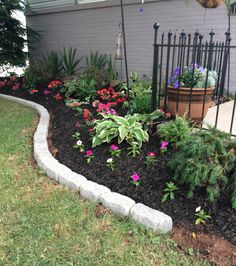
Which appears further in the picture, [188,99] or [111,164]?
[188,99]

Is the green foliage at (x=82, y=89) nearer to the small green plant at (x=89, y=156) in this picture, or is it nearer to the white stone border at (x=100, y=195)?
the white stone border at (x=100, y=195)

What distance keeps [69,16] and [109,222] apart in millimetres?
7146

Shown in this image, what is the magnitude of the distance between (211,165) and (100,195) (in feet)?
2.94

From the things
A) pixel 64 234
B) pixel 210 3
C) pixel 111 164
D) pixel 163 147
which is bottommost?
pixel 64 234

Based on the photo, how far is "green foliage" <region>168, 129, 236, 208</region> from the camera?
2.00m

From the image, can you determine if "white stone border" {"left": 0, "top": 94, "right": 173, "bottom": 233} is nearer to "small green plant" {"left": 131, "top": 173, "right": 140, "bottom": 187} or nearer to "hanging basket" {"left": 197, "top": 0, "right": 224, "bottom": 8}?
"small green plant" {"left": 131, "top": 173, "right": 140, "bottom": 187}

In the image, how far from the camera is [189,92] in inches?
124

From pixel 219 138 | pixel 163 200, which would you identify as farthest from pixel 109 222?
pixel 219 138

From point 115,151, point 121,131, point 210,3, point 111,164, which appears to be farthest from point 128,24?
point 111,164

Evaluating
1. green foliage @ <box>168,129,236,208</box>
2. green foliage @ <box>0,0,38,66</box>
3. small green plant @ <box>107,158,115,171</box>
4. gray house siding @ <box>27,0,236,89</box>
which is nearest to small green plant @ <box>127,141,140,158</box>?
small green plant @ <box>107,158,115,171</box>

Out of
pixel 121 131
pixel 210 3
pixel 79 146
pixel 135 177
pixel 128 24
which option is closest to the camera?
pixel 135 177

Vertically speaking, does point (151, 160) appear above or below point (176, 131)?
below

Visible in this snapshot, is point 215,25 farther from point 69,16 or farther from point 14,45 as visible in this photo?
point 14,45

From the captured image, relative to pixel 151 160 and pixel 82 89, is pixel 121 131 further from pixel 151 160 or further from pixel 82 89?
pixel 82 89
